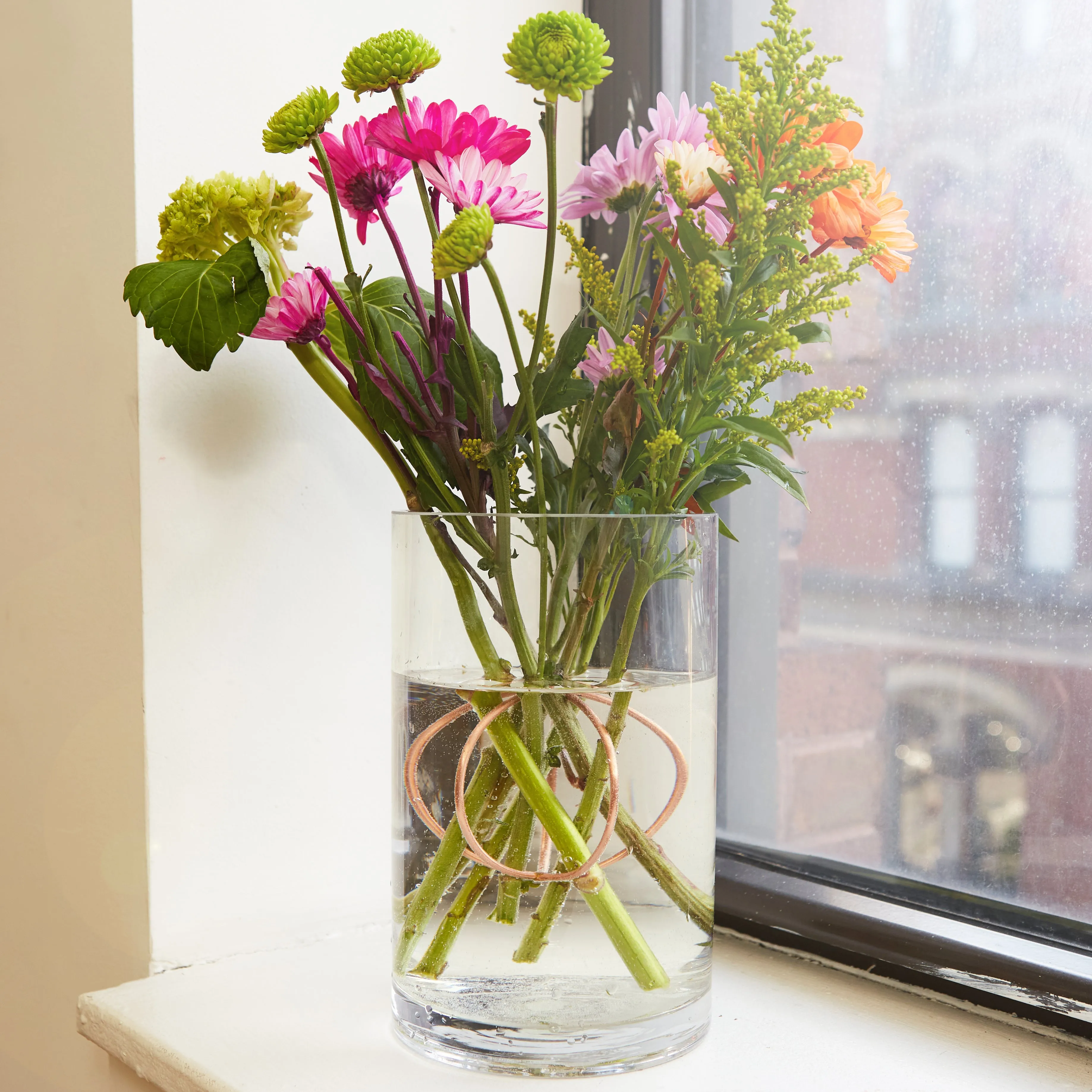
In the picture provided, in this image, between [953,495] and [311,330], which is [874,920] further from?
[311,330]

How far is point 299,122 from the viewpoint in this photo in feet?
1.64

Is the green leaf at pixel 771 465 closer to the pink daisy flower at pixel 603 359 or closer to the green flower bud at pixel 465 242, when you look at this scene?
the pink daisy flower at pixel 603 359

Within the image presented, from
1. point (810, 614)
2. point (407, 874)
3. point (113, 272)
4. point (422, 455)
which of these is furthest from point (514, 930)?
point (113, 272)

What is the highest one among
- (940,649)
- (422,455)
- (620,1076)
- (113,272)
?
(113,272)

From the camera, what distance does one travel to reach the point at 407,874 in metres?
0.57

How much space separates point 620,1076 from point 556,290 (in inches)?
22.3

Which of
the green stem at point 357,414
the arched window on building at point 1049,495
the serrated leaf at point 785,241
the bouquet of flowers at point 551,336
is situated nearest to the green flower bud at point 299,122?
the bouquet of flowers at point 551,336

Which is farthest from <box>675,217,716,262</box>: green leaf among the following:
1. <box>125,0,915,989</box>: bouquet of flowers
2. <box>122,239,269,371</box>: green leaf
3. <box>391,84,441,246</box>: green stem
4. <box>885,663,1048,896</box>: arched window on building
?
<box>885,663,1048,896</box>: arched window on building

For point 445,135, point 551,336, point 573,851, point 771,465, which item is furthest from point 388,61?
point 573,851

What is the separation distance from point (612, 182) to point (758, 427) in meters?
0.16

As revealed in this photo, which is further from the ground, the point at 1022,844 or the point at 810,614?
the point at 810,614

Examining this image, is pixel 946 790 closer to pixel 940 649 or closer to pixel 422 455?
pixel 940 649

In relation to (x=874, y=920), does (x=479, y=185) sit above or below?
above

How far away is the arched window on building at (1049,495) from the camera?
62 cm
